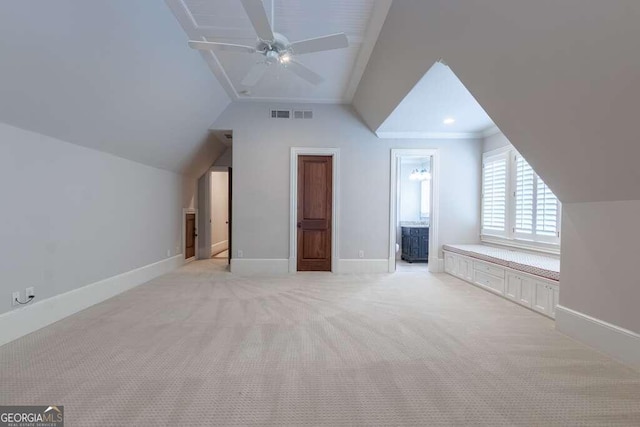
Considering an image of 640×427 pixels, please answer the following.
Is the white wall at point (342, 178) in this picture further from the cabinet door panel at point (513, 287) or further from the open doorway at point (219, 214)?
the open doorway at point (219, 214)

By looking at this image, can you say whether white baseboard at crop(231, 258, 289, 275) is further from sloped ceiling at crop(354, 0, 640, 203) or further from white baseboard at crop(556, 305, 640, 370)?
white baseboard at crop(556, 305, 640, 370)

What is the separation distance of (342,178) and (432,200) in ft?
5.84

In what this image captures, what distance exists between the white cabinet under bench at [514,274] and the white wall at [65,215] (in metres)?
5.24

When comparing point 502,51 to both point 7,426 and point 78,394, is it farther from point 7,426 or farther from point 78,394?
point 7,426

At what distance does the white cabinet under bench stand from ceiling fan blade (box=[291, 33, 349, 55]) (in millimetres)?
3229

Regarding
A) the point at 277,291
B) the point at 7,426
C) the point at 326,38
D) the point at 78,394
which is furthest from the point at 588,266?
the point at 7,426

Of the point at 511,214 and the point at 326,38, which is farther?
the point at 511,214

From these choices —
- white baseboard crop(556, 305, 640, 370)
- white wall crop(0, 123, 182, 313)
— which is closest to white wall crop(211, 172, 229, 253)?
white wall crop(0, 123, 182, 313)

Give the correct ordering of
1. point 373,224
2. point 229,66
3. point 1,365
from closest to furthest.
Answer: point 1,365, point 229,66, point 373,224

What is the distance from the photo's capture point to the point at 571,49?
5.79 feet

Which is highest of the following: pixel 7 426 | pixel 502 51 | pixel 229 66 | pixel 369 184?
pixel 229 66

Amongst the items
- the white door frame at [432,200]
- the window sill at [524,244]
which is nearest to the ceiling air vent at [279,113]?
the white door frame at [432,200]

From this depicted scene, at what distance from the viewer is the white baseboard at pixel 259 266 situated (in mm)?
5484

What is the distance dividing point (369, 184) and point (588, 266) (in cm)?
350
